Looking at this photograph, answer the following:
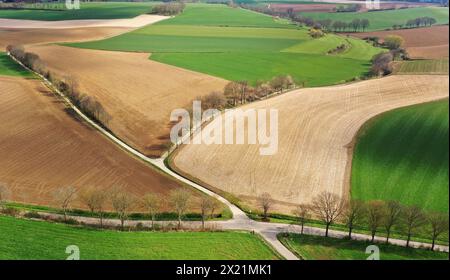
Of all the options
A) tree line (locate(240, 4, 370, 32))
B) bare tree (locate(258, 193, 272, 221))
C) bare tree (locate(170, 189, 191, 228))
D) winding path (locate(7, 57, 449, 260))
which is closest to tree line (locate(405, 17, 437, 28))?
tree line (locate(240, 4, 370, 32))

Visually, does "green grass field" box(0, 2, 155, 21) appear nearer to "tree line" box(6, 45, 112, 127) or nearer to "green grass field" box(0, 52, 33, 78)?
"tree line" box(6, 45, 112, 127)

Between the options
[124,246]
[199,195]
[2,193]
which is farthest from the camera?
[199,195]

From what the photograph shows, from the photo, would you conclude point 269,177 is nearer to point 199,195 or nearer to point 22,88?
point 199,195

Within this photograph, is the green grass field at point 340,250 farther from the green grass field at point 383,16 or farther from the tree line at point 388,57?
the green grass field at point 383,16

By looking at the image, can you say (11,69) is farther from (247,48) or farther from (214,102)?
(247,48)

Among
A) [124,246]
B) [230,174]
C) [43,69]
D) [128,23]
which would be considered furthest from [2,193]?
[128,23]

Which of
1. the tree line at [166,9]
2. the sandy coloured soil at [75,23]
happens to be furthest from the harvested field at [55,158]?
the tree line at [166,9]

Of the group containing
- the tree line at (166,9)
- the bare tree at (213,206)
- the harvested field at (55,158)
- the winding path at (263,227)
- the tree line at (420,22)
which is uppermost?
the tree line at (166,9)
